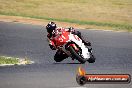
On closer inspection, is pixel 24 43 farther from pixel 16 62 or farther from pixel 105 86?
pixel 105 86

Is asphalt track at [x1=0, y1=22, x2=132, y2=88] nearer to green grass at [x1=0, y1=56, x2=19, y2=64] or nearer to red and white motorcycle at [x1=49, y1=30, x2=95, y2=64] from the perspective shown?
green grass at [x1=0, y1=56, x2=19, y2=64]

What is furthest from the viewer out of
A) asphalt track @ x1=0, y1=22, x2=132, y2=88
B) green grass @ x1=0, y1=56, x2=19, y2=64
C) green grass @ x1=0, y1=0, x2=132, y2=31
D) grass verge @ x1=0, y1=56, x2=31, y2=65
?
green grass @ x1=0, y1=0, x2=132, y2=31

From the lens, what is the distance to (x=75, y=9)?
6738cm

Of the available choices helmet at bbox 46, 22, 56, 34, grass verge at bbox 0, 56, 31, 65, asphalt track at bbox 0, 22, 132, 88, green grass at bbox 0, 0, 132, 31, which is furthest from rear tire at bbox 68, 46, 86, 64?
green grass at bbox 0, 0, 132, 31

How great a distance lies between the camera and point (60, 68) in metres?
29.5

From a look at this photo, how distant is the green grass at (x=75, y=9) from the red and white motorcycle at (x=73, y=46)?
1896 inches

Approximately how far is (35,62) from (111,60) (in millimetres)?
5552

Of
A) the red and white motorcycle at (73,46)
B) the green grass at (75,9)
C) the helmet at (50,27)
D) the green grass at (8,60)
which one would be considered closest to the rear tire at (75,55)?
the red and white motorcycle at (73,46)

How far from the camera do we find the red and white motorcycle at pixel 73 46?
37.3 ft

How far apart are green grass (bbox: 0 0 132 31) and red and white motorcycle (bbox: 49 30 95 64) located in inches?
1896

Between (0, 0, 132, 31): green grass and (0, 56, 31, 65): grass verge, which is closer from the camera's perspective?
(0, 56, 31, 65): grass verge

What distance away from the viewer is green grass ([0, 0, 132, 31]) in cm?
6179

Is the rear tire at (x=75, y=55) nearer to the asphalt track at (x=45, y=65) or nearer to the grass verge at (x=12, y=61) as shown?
the asphalt track at (x=45, y=65)

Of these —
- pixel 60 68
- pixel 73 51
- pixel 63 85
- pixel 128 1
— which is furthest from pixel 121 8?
pixel 73 51
